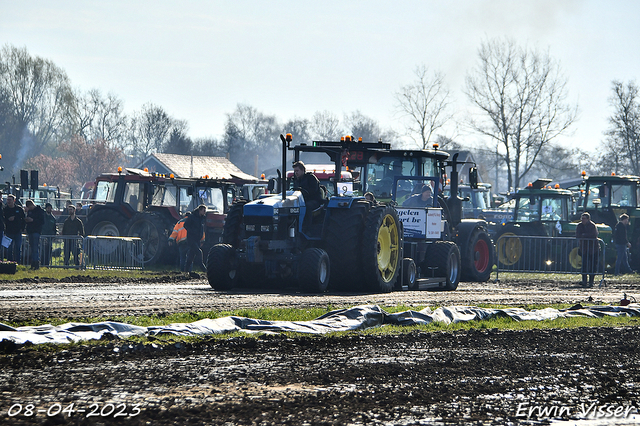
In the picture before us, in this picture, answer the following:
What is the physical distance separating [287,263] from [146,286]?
3198mm

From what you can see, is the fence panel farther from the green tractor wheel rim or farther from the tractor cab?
the tractor cab

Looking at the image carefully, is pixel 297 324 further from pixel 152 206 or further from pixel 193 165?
pixel 193 165

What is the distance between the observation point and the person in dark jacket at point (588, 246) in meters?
19.2

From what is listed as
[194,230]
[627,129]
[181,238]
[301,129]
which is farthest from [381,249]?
[301,129]

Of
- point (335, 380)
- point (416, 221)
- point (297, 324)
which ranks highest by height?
point (416, 221)

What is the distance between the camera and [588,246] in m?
19.4

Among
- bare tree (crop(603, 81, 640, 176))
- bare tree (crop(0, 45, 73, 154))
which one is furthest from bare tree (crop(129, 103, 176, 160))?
bare tree (crop(603, 81, 640, 176))

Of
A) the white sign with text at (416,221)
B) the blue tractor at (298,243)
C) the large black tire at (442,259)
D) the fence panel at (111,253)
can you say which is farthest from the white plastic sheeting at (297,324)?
the fence panel at (111,253)

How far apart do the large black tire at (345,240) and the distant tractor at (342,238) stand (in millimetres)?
18

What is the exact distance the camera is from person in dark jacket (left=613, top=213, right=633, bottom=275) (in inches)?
867

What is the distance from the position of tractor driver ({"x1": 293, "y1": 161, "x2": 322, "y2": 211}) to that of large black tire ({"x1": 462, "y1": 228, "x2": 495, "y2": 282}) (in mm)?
5468

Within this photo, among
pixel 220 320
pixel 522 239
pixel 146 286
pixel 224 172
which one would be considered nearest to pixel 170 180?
pixel 146 286

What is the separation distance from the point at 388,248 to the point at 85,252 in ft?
28.9

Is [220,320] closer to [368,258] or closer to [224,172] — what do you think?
[368,258]
